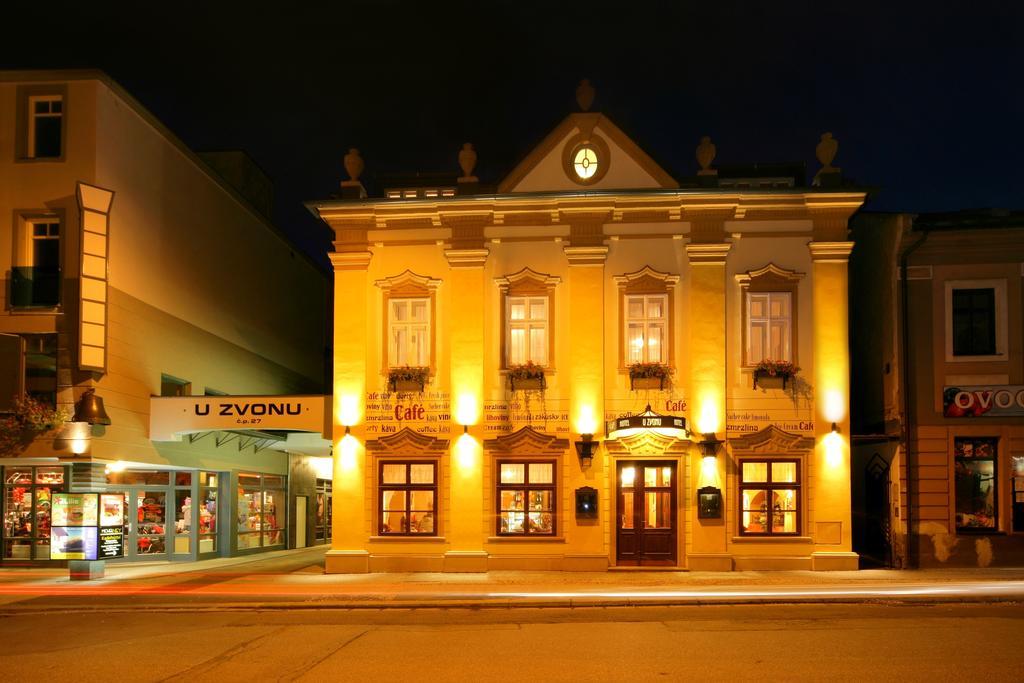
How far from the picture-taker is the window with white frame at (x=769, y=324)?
2202 centimetres

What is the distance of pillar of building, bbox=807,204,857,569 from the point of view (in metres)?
21.4

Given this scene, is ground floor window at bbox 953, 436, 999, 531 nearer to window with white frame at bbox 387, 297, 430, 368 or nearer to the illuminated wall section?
window with white frame at bbox 387, 297, 430, 368

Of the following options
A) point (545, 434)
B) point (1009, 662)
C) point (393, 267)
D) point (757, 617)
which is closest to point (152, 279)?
point (393, 267)

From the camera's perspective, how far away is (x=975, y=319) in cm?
2206

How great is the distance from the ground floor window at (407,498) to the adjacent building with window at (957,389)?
389 inches

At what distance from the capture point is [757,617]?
49.0ft

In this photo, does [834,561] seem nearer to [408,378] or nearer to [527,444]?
[527,444]

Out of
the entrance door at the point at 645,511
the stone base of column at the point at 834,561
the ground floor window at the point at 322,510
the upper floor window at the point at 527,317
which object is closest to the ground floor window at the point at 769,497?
the stone base of column at the point at 834,561

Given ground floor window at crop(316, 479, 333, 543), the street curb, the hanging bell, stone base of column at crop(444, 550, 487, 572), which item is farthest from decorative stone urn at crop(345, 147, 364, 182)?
ground floor window at crop(316, 479, 333, 543)

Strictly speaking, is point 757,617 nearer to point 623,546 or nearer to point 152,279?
point 623,546

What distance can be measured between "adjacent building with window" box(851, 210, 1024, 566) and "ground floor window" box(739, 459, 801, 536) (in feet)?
7.10

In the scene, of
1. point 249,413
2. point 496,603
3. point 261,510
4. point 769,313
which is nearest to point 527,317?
point 769,313

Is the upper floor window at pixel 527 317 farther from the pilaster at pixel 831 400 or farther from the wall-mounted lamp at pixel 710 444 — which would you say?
the pilaster at pixel 831 400

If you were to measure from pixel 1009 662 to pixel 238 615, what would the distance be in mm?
11295
